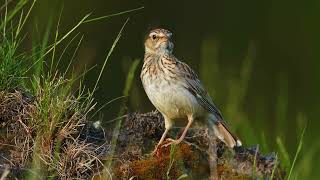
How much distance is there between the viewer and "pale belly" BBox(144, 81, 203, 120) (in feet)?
26.0

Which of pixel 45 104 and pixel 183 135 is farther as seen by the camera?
pixel 183 135

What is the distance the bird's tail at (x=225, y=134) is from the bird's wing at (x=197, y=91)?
3.4 inches

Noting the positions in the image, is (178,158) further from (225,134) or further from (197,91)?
(197,91)

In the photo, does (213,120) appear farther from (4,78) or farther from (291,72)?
(291,72)

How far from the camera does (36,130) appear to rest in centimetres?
664

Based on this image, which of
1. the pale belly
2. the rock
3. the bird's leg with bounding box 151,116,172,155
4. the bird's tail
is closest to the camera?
the rock

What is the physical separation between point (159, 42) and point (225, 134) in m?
0.98

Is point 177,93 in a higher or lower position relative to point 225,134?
higher

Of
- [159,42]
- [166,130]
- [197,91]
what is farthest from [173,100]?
[159,42]

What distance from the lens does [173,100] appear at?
26.3ft

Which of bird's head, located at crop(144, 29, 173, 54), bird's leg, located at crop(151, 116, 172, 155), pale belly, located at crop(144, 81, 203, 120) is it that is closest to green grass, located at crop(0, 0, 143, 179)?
bird's leg, located at crop(151, 116, 172, 155)

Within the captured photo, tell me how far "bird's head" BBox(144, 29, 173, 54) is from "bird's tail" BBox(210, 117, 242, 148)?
2.30 ft

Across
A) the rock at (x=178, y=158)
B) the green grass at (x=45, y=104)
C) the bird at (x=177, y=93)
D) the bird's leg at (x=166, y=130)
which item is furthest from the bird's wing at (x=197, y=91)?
the green grass at (x=45, y=104)

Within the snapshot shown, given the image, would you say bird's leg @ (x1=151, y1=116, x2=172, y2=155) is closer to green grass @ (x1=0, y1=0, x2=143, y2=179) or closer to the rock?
the rock
